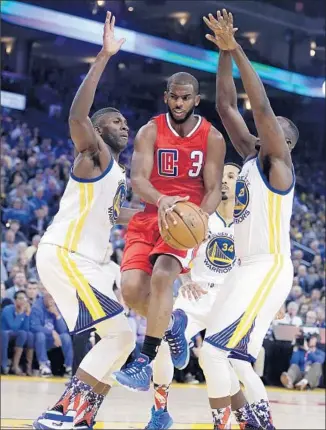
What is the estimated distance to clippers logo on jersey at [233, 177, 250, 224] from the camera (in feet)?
20.4

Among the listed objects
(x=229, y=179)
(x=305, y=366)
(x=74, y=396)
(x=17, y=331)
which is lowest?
(x=305, y=366)

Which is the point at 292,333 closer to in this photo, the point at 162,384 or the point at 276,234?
the point at 162,384

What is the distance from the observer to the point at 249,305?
5.96m

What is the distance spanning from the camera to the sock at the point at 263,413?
256 inches

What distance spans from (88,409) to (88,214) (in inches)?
53.7

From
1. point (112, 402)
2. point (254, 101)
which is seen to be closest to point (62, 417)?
point (254, 101)

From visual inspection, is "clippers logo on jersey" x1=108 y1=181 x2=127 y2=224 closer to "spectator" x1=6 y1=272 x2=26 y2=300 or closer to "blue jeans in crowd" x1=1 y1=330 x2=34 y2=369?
"blue jeans in crowd" x1=1 y1=330 x2=34 y2=369

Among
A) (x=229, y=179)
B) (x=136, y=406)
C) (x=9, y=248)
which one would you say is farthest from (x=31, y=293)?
(x=229, y=179)

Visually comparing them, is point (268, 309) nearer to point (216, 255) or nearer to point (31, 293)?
point (216, 255)

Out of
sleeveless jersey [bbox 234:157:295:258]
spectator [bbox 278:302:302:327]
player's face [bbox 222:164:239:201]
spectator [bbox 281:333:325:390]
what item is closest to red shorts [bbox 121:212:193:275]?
sleeveless jersey [bbox 234:157:295:258]

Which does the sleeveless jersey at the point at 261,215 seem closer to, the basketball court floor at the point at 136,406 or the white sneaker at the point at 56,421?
the white sneaker at the point at 56,421

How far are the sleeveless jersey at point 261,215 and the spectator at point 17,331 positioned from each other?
7.17m

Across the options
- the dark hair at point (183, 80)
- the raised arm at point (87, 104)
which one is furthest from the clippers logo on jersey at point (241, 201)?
the raised arm at point (87, 104)

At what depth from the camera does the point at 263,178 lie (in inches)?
242
